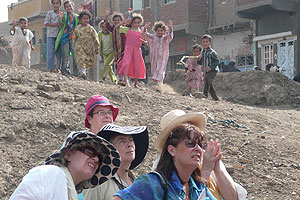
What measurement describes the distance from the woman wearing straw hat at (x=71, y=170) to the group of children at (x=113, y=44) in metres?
7.55

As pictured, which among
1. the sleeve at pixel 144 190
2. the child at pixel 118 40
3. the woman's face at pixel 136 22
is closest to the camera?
the sleeve at pixel 144 190

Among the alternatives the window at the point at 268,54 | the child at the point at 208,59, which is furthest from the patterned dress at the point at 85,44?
the window at the point at 268,54

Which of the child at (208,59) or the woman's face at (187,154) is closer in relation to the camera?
the woman's face at (187,154)

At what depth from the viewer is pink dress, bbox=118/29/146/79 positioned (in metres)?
10.7

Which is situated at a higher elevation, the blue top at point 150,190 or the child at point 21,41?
the child at point 21,41

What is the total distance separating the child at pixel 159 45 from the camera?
35.7 feet

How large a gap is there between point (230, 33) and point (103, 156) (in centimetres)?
2239

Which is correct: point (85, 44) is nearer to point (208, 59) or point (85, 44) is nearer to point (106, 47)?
point (106, 47)

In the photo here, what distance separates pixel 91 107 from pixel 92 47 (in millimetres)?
6573

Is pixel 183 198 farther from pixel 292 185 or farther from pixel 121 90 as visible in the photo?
pixel 121 90

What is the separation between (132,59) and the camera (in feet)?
35.5

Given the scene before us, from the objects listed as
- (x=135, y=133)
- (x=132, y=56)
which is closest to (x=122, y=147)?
(x=135, y=133)

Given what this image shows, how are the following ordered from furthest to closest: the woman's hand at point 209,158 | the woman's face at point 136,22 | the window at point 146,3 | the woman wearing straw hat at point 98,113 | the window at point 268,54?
the window at point 146,3 → the window at point 268,54 → the woman's face at point 136,22 → the woman wearing straw hat at point 98,113 → the woman's hand at point 209,158

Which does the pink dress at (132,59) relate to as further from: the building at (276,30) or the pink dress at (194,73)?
the building at (276,30)
